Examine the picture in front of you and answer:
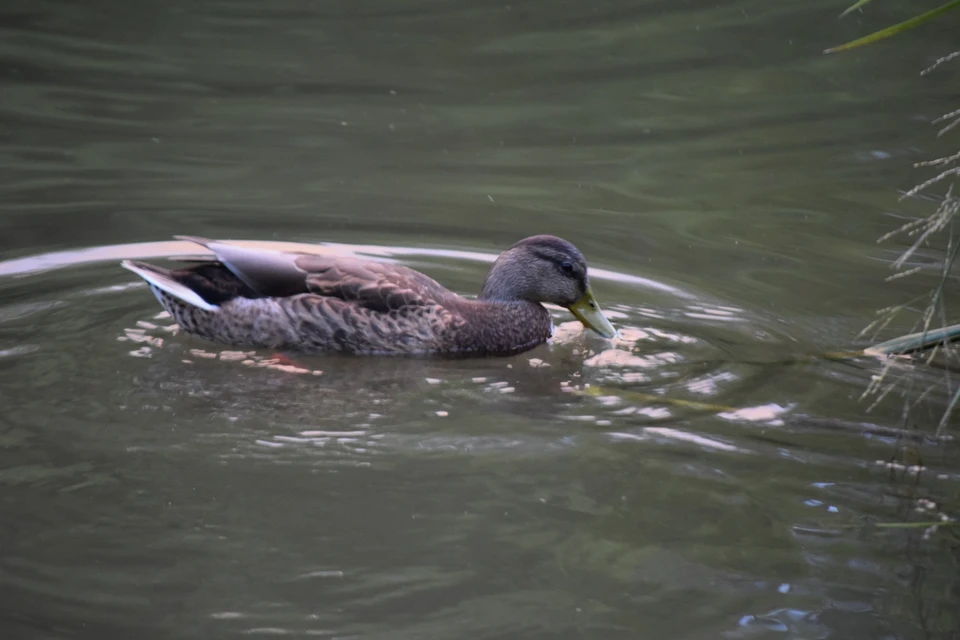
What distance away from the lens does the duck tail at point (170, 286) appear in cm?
724

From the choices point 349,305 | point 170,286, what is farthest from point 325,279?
point 170,286

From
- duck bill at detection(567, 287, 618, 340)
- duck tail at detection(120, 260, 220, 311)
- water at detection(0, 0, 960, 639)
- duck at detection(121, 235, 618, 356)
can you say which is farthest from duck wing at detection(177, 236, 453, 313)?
duck bill at detection(567, 287, 618, 340)

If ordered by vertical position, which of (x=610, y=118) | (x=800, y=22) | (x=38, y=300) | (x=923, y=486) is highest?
(x=800, y=22)

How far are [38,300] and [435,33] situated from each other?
723 centimetres

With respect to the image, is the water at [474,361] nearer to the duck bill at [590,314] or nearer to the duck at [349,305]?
the duck bill at [590,314]

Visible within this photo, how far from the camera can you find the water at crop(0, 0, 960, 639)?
462cm

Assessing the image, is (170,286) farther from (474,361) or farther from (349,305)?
(474,361)

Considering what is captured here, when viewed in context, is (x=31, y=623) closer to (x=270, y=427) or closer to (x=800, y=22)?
(x=270, y=427)

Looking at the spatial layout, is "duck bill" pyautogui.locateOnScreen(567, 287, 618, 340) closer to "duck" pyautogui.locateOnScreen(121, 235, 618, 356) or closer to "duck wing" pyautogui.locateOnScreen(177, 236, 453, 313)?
"duck" pyautogui.locateOnScreen(121, 235, 618, 356)

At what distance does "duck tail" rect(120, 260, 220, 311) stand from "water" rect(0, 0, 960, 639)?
0.32m

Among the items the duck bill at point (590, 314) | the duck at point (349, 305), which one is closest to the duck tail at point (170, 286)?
the duck at point (349, 305)

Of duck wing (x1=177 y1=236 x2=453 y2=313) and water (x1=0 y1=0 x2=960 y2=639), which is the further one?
duck wing (x1=177 y1=236 x2=453 y2=313)

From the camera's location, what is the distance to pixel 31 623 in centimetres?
428

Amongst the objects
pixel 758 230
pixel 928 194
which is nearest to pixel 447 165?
pixel 758 230
